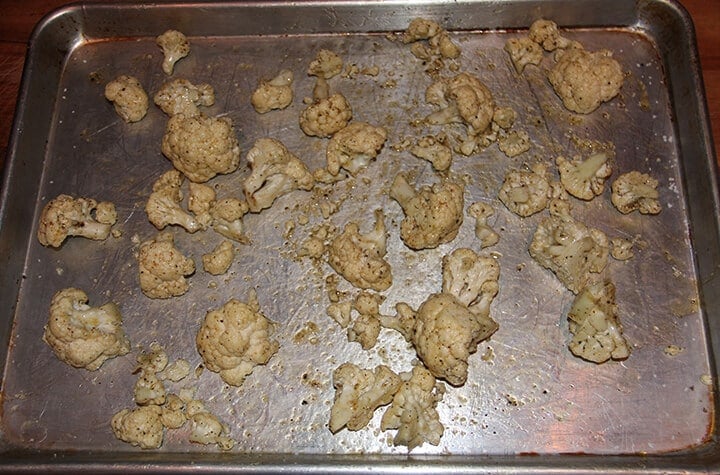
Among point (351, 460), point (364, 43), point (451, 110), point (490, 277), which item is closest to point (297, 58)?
point (364, 43)

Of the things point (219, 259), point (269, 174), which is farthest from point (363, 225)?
point (219, 259)

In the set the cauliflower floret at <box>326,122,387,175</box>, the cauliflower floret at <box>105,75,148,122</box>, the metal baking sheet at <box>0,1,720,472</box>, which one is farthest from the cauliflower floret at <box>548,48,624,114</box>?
the cauliflower floret at <box>105,75,148,122</box>

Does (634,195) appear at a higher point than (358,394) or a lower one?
higher

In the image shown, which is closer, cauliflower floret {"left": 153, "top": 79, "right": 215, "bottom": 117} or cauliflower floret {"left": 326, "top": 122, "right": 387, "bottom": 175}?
cauliflower floret {"left": 326, "top": 122, "right": 387, "bottom": 175}

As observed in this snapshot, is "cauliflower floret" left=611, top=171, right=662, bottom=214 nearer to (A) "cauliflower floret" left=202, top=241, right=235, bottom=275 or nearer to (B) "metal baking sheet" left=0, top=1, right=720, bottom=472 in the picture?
(B) "metal baking sheet" left=0, top=1, right=720, bottom=472

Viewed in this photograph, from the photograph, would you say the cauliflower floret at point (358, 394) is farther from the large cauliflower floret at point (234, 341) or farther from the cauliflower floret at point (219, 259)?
the cauliflower floret at point (219, 259)

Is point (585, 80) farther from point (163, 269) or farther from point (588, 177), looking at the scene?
point (163, 269)

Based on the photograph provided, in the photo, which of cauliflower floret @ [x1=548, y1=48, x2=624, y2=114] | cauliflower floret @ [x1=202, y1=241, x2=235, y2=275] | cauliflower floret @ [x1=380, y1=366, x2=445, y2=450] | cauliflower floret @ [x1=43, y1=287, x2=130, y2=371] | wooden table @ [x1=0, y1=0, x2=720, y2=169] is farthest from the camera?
wooden table @ [x1=0, y1=0, x2=720, y2=169]

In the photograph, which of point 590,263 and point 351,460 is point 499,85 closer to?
point 590,263

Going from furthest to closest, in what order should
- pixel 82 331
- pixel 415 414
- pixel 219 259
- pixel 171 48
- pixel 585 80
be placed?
pixel 171 48 < pixel 585 80 < pixel 219 259 < pixel 82 331 < pixel 415 414
